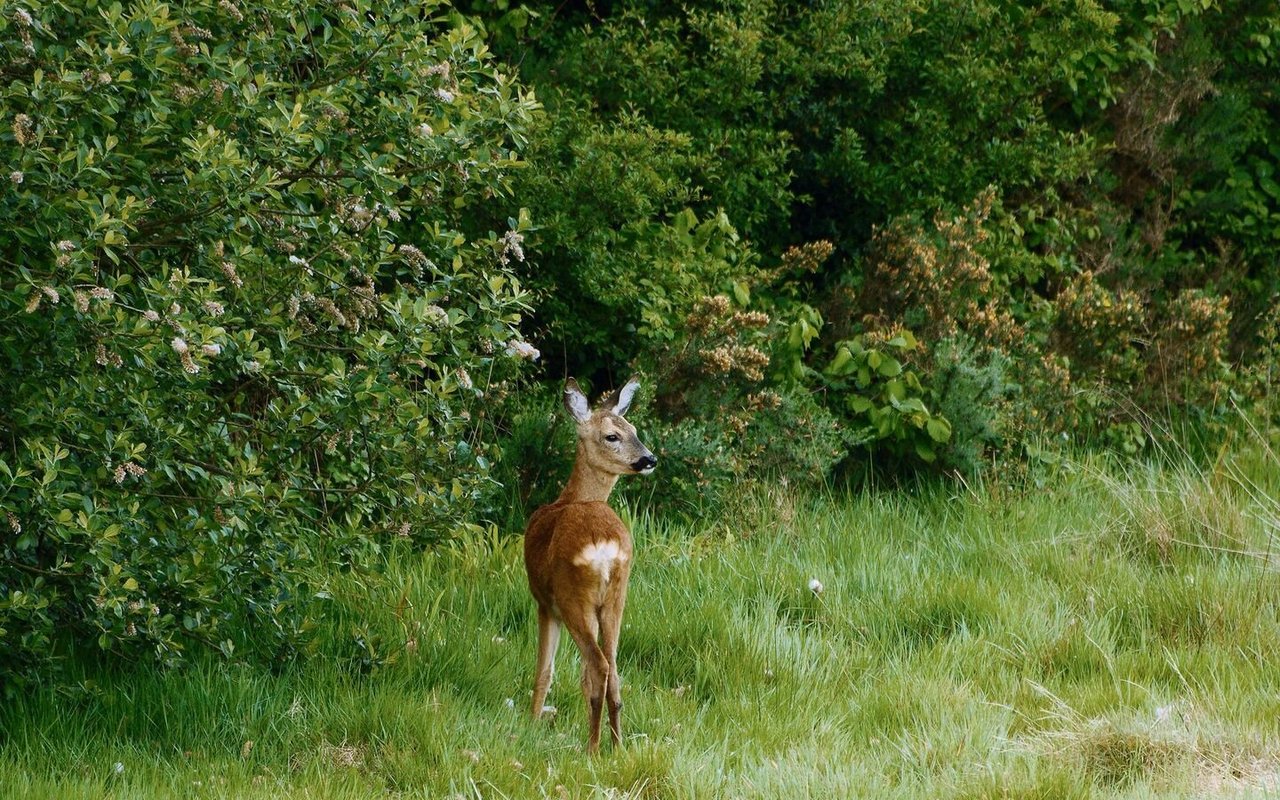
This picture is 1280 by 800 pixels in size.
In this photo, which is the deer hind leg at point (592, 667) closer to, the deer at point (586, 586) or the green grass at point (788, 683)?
the deer at point (586, 586)

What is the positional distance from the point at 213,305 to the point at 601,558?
64.4 inches

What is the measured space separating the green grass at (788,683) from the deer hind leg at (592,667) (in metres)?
0.13

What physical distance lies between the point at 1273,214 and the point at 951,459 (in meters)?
4.78

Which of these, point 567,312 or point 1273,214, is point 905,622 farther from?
point 1273,214

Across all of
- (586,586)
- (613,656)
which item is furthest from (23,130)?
(613,656)

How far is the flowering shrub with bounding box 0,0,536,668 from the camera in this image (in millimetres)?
5309

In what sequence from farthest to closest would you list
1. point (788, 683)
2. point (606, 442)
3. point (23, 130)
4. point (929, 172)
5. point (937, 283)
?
point (929, 172) → point (937, 283) → point (788, 683) → point (606, 442) → point (23, 130)

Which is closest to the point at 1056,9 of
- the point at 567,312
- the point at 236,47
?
the point at 567,312

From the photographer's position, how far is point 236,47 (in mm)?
6234

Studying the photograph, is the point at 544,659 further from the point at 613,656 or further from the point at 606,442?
the point at 606,442

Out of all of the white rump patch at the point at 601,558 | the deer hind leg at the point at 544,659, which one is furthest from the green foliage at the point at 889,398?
the white rump patch at the point at 601,558

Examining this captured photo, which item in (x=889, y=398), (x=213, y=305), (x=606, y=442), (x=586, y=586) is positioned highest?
(x=213, y=305)

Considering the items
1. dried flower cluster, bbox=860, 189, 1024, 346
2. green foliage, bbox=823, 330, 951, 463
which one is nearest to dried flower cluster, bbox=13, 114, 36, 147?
green foliage, bbox=823, 330, 951, 463

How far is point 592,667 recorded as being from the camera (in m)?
5.54
